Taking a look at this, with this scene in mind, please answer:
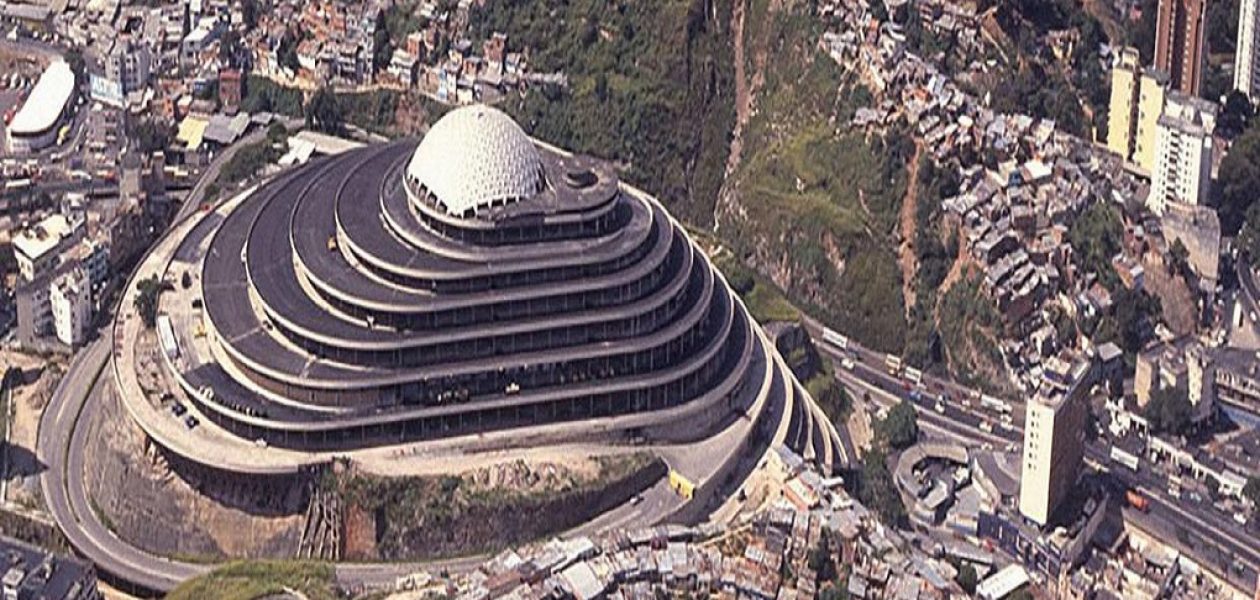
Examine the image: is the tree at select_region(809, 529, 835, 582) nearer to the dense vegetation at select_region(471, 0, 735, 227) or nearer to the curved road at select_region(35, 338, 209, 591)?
the curved road at select_region(35, 338, 209, 591)

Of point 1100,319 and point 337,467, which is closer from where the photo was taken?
point 337,467

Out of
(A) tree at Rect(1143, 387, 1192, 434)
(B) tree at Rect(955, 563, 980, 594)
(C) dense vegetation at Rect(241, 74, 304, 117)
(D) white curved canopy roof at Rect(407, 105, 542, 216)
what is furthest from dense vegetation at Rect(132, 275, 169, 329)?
(A) tree at Rect(1143, 387, 1192, 434)

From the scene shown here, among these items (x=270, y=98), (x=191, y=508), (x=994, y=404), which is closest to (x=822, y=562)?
(x=191, y=508)

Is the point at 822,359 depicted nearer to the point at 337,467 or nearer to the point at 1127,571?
the point at 1127,571

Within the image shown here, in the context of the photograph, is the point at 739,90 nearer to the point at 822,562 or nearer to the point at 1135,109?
the point at 1135,109

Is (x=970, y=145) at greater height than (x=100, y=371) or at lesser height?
greater

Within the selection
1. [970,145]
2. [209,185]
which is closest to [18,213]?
[209,185]

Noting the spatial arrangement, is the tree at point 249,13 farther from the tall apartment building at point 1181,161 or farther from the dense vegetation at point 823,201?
the tall apartment building at point 1181,161
